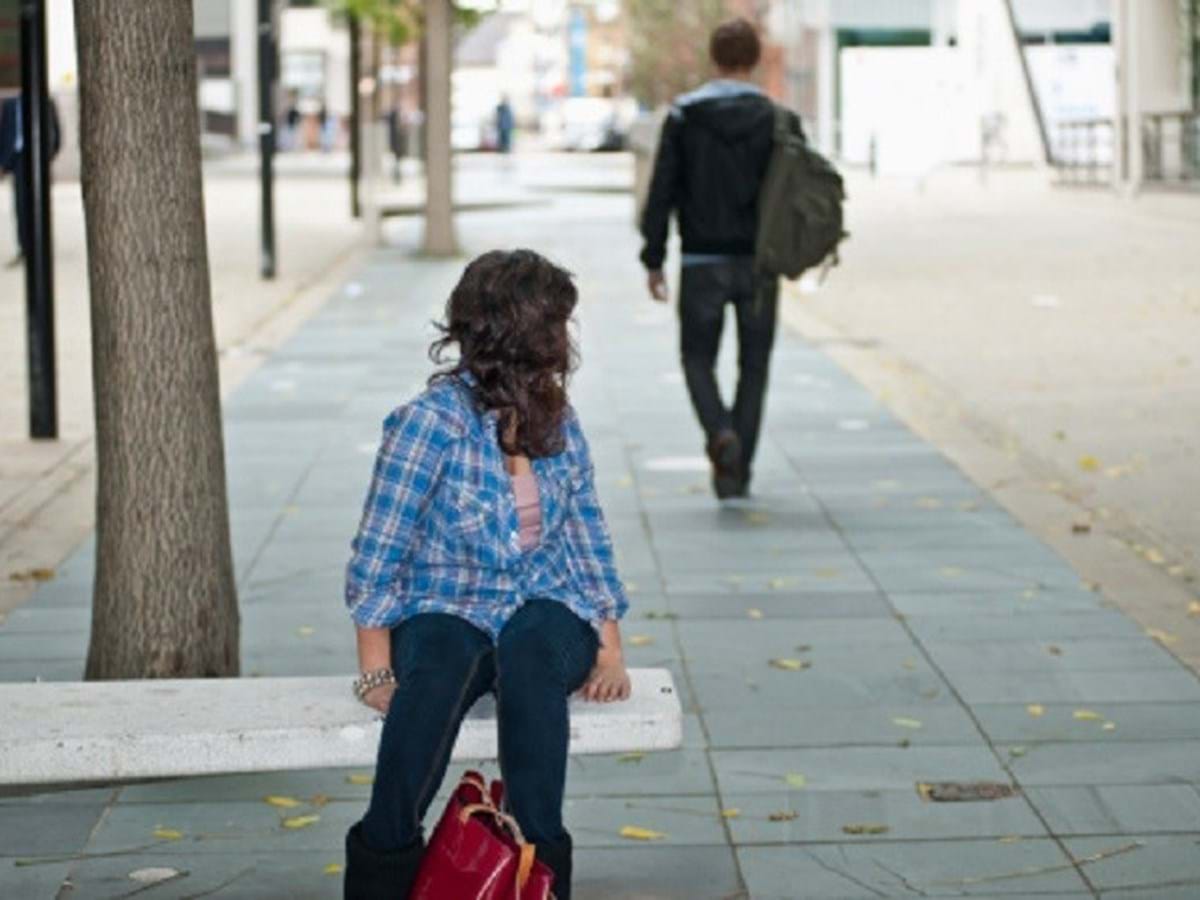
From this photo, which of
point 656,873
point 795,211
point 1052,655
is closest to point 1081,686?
point 1052,655

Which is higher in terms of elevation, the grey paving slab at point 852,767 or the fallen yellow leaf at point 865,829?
the fallen yellow leaf at point 865,829

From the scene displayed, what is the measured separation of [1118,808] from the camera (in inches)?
251

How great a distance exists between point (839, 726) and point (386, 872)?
248 centimetres

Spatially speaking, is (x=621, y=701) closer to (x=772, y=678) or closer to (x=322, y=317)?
(x=772, y=678)

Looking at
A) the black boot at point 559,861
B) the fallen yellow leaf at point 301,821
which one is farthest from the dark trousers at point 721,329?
the black boot at point 559,861

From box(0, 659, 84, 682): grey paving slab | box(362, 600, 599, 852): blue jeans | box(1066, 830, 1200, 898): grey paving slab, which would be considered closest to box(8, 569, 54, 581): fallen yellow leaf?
box(0, 659, 84, 682): grey paving slab

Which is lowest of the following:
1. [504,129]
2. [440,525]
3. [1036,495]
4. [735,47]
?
[1036,495]

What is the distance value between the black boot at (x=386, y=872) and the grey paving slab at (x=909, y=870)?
97cm

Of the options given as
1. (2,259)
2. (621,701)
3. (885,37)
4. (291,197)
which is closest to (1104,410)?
(621,701)

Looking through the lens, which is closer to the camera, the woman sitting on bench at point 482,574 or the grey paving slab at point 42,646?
the woman sitting on bench at point 482,574

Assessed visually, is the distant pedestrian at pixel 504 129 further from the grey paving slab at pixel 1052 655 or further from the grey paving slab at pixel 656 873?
the grey paving slab at pixel 656 873

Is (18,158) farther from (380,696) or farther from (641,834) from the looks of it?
(380,696)

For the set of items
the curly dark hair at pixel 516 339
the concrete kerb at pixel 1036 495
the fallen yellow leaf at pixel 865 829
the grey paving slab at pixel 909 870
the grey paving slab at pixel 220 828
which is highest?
the curly dark hair at pixel 516 339

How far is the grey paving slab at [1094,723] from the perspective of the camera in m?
7.13
